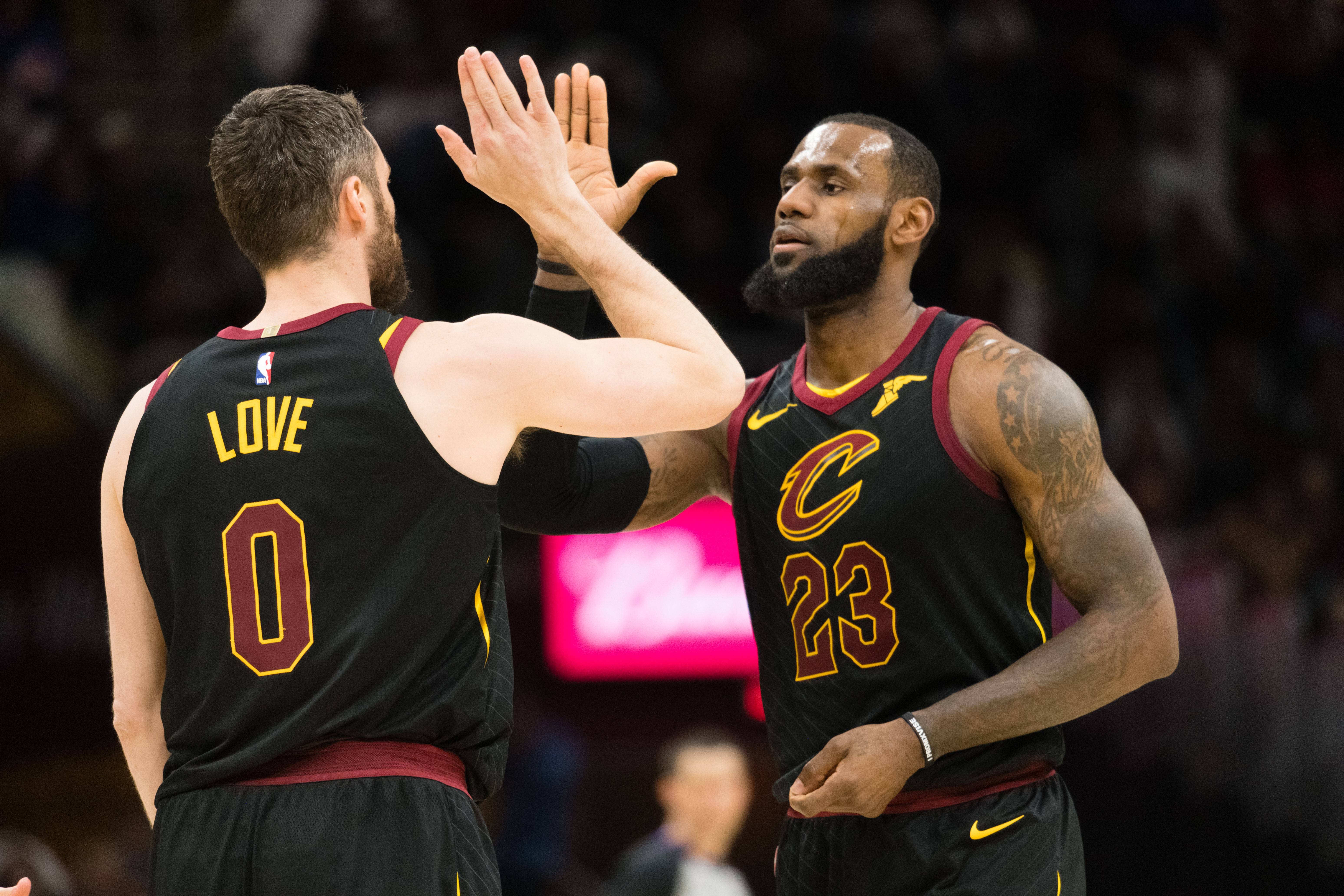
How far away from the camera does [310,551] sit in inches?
120

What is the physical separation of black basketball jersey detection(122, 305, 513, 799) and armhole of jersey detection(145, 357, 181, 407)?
0.11 m

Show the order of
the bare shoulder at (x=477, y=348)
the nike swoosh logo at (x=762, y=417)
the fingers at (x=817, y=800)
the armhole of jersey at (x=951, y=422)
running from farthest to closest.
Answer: the nike swoosh logo at (x=762, y=417), the armhole of jersey at (x=951, y=422), the fingers at (x=817, y=800), the bare shoulder at (x=477, y=348)

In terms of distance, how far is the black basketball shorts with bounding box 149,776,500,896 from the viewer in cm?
296

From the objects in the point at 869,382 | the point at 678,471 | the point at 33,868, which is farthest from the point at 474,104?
the point at 33,868

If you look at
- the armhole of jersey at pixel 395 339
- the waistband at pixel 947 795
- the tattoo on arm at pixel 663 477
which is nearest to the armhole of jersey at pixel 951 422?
the waistband at pixel 947 795

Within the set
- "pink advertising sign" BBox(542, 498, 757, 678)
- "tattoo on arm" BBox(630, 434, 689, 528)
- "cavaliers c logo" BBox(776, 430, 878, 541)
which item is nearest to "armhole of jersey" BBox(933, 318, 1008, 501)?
"cavaliers c logo" BBox(776, 430, 878, 541)

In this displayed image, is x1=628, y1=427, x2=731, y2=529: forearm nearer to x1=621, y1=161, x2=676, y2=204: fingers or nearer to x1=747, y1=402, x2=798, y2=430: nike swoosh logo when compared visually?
x1=747, y1=402, x2=798, y2=430: nike swoosh logo

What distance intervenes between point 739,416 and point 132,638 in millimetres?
1784

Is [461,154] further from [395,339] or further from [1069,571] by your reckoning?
[1069,571]

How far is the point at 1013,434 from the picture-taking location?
12.6 ft

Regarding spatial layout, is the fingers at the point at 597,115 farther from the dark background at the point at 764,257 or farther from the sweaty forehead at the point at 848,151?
the dark background at the point at 764,257

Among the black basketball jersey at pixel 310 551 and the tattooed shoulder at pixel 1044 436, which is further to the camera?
the tattooed shoulder at pixel 1044 436

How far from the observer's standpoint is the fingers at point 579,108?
4070 mm

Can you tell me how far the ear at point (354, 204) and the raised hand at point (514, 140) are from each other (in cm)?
21
